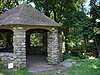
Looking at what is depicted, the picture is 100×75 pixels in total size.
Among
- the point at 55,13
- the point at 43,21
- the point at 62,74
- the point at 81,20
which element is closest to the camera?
the point at 62,74

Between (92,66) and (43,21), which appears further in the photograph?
(43,21)

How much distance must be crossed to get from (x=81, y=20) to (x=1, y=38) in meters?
8.10

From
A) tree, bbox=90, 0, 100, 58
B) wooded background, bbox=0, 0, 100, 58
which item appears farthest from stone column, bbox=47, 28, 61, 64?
tree, bbox=90, 0, 100, 58

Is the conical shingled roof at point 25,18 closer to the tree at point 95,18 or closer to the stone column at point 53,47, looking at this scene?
the stone column at point 53,47

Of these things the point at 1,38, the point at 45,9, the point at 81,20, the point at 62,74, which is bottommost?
the point at 62,74

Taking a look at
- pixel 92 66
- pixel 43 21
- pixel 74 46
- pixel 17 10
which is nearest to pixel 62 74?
pixel 92 66

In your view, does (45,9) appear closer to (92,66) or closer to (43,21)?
(43,21)

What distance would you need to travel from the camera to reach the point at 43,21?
12945 millimetres

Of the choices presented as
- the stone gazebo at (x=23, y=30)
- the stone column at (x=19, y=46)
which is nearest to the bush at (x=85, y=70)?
the stone gazebo at (x=23, y=30)

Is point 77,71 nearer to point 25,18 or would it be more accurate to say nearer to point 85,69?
point 85,69

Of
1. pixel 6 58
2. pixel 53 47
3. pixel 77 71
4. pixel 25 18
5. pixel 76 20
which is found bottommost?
pixel 77 71

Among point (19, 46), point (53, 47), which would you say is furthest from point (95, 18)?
point (19, 46)

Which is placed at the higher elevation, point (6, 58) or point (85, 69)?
point (6, 58)

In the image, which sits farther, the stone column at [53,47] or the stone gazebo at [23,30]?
the stone column at [53,47]
